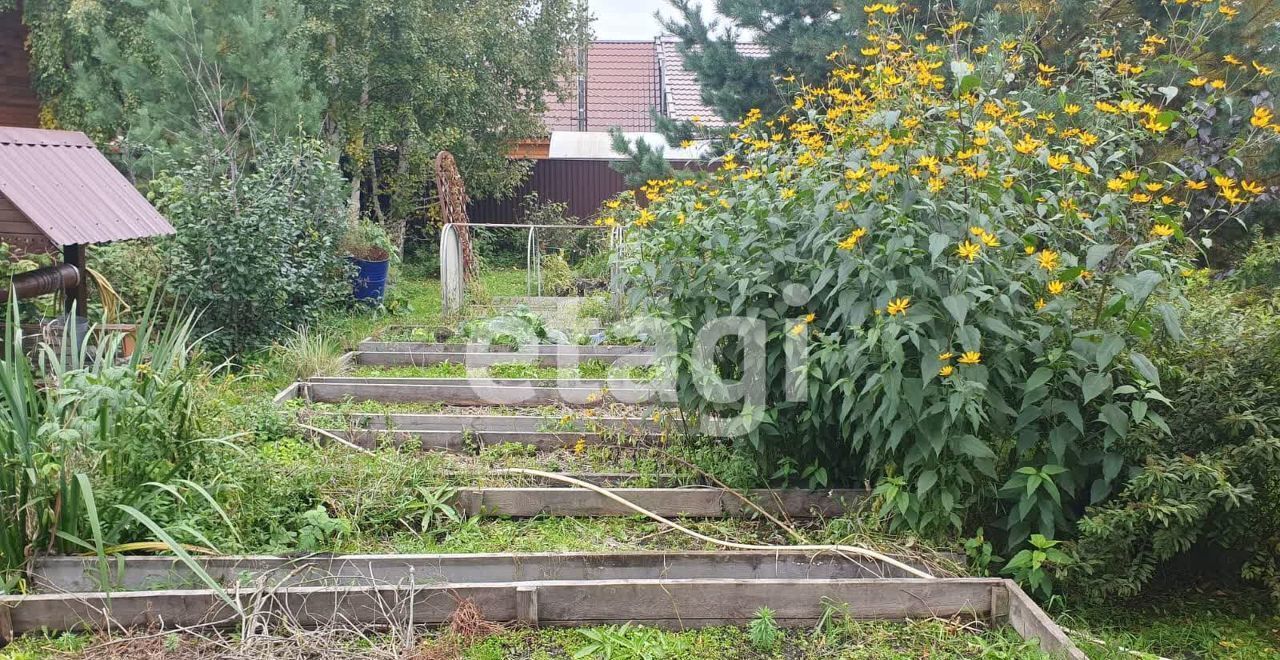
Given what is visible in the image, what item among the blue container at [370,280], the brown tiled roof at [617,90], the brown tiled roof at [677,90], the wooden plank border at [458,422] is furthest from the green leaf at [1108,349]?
the brown tiled roof at [617,90]

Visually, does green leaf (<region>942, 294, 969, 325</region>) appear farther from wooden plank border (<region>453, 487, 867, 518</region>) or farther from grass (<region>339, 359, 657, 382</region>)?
grass (<region>339, 359, 657, 382</region>)

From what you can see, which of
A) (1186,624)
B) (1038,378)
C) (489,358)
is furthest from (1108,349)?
(489,358)

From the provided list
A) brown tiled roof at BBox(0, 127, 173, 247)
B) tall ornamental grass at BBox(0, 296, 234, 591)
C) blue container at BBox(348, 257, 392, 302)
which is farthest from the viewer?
blue container at BBox(348, 257, 392, 302)

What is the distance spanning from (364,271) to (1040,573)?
8019 mm

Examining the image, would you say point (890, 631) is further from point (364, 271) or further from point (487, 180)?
point (487, 180)

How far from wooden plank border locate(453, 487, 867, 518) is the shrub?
12.3 ft

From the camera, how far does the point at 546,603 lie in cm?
306

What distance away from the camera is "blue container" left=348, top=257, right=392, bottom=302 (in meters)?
9.70

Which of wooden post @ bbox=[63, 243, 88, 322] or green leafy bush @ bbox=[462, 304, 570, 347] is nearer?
wooden post @ bbox=[63, 243, 88, 322]

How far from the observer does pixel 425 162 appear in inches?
527

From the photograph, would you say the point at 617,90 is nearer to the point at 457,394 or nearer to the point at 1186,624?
the point at 457,394

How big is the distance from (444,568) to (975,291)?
2050 mm

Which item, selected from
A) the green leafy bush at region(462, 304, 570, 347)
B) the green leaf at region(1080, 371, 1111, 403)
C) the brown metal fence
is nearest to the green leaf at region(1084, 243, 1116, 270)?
the green leaf at region(1080, 371, 1111, 403)

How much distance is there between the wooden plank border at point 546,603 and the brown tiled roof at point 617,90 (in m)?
15.4
